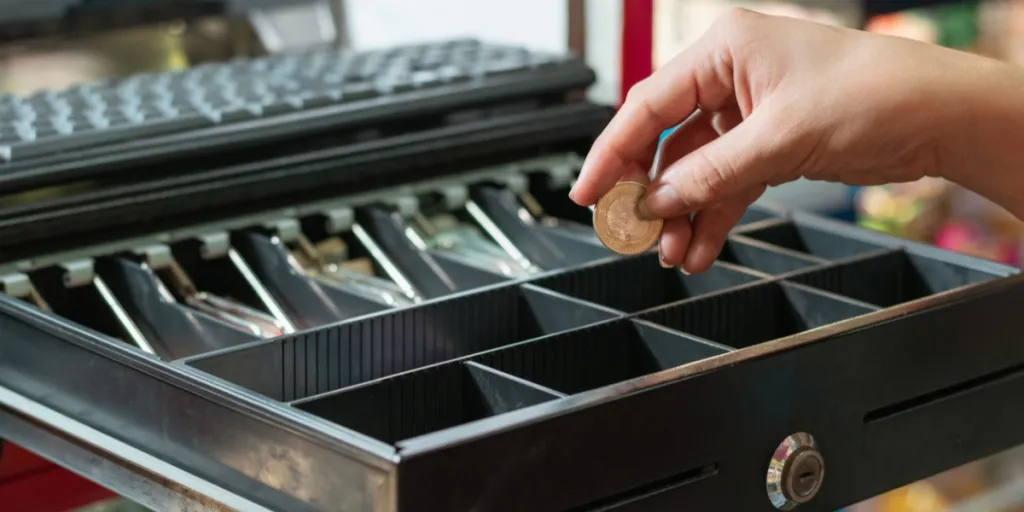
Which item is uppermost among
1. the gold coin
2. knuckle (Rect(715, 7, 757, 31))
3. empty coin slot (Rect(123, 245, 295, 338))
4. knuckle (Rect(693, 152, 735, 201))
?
knuckle (Rect(715, 7, 757, 31))

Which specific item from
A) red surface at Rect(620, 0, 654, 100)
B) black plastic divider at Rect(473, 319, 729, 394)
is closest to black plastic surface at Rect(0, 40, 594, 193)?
red surface at Rect(620, 0, 654, 100)

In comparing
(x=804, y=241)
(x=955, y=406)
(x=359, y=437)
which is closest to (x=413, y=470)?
(x=359, y=437)

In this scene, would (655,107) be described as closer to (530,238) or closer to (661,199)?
(661,199)

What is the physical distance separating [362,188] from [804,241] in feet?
1.36

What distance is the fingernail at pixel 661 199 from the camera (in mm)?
976

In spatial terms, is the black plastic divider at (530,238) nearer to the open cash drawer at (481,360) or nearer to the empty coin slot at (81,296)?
the open cash drawer at (481,360)

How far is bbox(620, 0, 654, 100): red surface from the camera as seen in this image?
1839mm

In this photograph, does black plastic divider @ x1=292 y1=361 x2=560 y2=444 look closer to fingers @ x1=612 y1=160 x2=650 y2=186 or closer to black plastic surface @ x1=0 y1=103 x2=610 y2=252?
fingers @ x1=612 y1=160 x2=650 y2=186

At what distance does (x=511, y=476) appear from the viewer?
792mm

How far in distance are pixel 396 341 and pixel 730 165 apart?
265mm

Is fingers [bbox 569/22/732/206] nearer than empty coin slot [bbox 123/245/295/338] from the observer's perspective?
Yes

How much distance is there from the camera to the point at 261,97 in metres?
1.42

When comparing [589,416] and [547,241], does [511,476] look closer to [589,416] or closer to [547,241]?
[589,416]

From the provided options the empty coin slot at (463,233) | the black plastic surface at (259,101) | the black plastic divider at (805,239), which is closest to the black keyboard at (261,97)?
the black plastic surface at (259,101)
